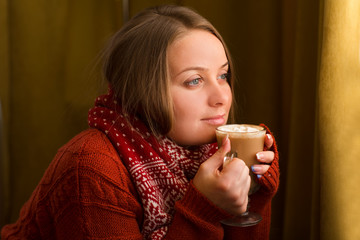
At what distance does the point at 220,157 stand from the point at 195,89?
0.24 metres

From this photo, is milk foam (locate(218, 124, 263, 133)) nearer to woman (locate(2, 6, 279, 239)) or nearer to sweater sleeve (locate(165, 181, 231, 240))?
woman (locate(2, 6, 279, 239))

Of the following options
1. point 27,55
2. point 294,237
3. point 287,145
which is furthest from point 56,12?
point 294,237

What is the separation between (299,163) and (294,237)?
0.36m

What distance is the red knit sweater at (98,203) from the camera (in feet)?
3.64

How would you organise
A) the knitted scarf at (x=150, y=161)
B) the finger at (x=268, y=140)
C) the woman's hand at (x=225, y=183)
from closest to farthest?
the woman's hand at (x=225, y=183), the knitted scarf at (x=150, y=161), the finger at (x=268, y=140)

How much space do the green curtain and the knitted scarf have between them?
0.85 ft

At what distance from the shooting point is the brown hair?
1.22 m

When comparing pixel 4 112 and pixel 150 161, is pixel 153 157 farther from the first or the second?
pixel 4 112

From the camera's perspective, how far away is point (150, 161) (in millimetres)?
1244

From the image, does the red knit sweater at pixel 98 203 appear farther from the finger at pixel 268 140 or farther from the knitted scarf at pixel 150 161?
the finger at pixel 268 140

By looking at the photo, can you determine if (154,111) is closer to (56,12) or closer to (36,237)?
(36,237)

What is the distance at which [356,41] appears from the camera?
1.23m

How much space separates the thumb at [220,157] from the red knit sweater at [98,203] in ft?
0.31

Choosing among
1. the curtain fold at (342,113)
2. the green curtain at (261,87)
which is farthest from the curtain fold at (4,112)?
the curtain fold at (342,113)
